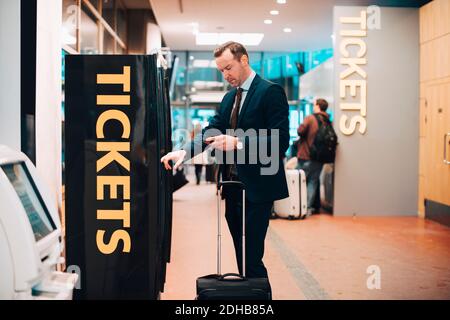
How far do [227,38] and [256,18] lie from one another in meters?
2.01

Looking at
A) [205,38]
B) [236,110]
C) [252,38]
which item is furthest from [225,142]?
[205,38]

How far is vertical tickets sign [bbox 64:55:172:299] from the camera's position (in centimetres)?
281

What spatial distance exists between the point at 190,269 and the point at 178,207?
3949 millimetres

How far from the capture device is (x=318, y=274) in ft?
14.6

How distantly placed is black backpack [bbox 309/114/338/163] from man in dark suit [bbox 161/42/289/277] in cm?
471

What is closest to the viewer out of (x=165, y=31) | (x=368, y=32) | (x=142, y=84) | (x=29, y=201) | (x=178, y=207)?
(x=29, y=201)

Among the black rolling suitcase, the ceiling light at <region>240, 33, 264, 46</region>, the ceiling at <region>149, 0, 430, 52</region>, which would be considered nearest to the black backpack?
the ceiling at <region>149, 0, 430, 52</region>

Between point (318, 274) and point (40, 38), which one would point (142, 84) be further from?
point (318, 274)

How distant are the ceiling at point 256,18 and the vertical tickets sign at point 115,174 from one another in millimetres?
6160

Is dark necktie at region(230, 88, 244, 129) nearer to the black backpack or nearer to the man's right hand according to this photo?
the man's right hand

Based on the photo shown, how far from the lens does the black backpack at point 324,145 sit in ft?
24.7

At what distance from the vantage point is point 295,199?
7438 millimetres

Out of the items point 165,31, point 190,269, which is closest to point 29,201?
point 190,269

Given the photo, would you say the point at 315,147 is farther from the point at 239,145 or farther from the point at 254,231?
the point at 239,145
